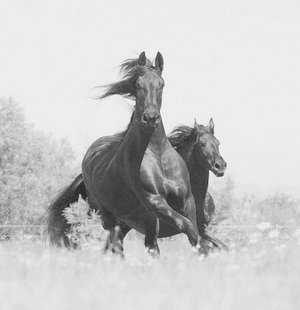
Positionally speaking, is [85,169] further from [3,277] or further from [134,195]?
[3,277]

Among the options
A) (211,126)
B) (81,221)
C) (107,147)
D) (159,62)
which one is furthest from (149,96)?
(81,221)

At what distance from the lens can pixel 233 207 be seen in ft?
171

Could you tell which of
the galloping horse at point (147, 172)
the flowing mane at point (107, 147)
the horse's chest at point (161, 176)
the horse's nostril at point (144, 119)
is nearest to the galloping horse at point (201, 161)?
the flowing mane at point (107, 147)

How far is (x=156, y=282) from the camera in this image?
4656mm

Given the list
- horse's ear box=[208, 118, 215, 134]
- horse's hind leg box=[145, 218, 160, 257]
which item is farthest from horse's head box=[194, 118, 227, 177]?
horse's hind leg box=[145, 218, 160, 257]

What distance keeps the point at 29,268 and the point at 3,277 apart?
34 centimetres

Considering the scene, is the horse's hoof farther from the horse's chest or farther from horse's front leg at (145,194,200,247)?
the horse's chest

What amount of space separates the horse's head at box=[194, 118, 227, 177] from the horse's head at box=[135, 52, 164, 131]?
2220 mm

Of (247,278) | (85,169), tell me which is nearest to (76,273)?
(247,278)

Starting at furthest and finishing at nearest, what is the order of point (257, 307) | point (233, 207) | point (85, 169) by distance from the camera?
1. point (233, 207)
2. point (85, 169)
3. point (257, 307)

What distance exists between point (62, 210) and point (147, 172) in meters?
4.32

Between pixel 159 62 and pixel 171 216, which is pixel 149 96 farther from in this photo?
pixel 171 216

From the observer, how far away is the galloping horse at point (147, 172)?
821cm

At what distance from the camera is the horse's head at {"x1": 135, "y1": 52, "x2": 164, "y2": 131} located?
8.09 meters
